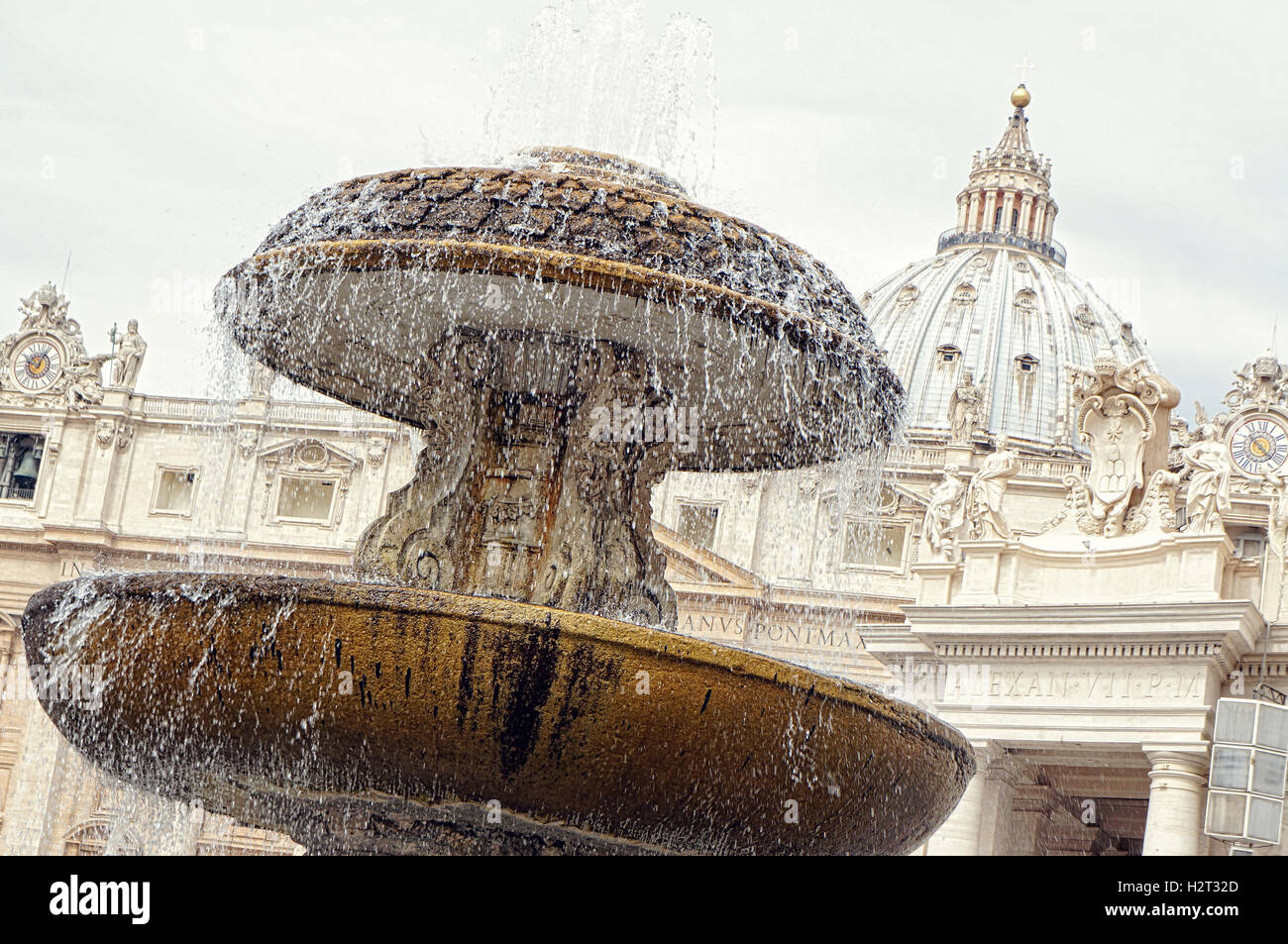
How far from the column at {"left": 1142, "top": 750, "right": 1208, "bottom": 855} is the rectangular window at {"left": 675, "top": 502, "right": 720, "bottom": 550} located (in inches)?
1024

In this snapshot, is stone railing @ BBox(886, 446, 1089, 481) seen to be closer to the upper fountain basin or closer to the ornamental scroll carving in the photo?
the ornamental scroll carving


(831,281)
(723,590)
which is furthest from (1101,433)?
(723,590)

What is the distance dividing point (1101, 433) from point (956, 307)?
63728mm

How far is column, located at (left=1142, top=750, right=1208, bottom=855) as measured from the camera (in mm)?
18859

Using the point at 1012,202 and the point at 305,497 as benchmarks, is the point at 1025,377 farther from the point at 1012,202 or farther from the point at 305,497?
the point at 305,497

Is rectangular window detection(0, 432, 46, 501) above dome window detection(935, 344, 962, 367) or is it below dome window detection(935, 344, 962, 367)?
below

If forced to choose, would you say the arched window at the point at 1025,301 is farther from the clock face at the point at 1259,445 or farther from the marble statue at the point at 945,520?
the marble statue at the point at 945,520

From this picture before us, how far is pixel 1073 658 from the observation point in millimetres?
19797

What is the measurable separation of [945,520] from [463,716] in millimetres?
17364

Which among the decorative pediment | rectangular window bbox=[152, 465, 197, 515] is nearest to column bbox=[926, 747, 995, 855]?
Result: the decorative pediment

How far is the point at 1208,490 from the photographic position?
20250 millimetres

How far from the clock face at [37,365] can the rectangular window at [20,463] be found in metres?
1.31

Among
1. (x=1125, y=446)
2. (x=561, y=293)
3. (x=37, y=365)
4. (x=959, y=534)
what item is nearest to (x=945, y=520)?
(x=959, y=534)

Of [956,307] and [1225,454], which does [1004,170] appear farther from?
[1225,454]
